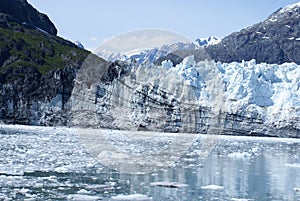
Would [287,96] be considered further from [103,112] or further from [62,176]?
[62,176]

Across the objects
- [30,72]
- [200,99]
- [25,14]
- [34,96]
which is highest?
[25,14]

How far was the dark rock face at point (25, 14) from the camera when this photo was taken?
3883 inches

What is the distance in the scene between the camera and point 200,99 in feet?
172

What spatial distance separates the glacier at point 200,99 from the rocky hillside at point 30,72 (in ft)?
21.6

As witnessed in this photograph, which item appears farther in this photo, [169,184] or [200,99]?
[200,99]

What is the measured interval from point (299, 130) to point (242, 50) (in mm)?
131599

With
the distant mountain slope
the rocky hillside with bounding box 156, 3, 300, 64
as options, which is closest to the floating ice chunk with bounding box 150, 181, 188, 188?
the rocky hillside with bounding box 156, 3, 300, 64

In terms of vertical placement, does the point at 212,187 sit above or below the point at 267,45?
below

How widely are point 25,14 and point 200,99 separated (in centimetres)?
6593

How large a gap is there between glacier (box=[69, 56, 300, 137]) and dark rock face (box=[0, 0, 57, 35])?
1827 inches

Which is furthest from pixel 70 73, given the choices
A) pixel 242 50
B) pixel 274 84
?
pixel 242 50

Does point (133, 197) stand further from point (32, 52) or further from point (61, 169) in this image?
point (32, 52)

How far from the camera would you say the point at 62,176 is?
512 inches

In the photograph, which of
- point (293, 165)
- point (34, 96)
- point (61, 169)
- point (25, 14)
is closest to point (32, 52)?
point (34, 96)
